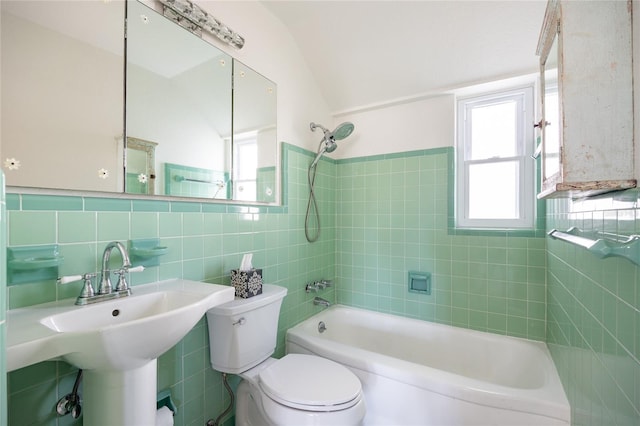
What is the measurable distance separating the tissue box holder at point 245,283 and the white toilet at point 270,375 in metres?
0.03

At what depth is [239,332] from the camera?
53.5 inches

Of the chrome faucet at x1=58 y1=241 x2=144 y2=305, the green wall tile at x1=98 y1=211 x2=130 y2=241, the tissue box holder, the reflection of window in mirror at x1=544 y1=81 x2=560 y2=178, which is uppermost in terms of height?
the reflection of window in mirror at x1=544 y1=81 x2=560 y2=178

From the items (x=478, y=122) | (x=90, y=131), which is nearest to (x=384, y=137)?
(x=478, y=122)

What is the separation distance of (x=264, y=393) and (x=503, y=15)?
7.74 feet

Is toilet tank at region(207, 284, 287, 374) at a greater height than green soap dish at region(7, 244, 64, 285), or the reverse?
green soap dish at region(7, 244, 64, 285)

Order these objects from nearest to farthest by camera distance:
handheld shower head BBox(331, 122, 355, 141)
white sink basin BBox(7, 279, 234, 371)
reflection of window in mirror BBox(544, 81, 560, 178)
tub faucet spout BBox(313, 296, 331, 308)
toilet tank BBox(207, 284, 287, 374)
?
1. white sink basin BBox(7, 279, 234, 371)
2. reflection of window in mirror BBox(544, 81, 560, 178)
3. toilet tank BBox(207, 284, 287, 374)
4. handheld shower head BBox(331, 122, 355, 141)
5. tub faucet spout BBox(313, 296, 331, 308)

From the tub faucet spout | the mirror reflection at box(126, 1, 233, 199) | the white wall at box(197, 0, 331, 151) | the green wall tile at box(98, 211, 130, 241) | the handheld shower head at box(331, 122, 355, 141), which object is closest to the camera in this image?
the green wall tile at box(98, 211, 130, 241)

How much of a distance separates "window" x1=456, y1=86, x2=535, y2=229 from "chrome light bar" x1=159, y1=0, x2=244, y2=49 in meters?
1.68

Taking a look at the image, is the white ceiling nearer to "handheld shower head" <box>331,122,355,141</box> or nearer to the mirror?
"handheld shower head" <box>331,122,355,141</box>

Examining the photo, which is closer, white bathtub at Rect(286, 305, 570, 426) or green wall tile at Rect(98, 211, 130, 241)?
green wall tile at Rect(98, 211, 130, 241)

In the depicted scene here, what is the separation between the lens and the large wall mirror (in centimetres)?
91

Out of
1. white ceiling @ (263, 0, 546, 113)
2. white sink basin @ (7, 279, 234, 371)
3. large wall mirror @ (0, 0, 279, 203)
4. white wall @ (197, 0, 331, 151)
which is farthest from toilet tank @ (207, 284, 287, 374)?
white ceiling @ (263, 0, 546, 113)

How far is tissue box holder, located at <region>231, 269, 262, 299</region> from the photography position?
1.44 m

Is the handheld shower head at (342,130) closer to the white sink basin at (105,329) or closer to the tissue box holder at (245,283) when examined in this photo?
the tissue box holder at (245,283)
